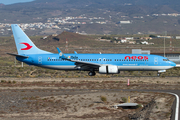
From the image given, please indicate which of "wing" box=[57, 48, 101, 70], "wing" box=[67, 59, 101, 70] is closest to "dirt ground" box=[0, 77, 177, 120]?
"wing" box=[57, 48, 101, 70]

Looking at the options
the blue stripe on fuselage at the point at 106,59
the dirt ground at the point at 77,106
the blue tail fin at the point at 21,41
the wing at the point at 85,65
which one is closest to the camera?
the dirt ground at the point at 77,106

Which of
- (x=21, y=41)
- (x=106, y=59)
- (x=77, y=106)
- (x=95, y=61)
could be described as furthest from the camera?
(x=21, y=41)

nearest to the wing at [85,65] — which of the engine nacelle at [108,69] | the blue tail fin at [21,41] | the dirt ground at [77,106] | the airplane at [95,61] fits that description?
the airplane at [95,61]

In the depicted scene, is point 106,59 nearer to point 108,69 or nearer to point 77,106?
point 108,69

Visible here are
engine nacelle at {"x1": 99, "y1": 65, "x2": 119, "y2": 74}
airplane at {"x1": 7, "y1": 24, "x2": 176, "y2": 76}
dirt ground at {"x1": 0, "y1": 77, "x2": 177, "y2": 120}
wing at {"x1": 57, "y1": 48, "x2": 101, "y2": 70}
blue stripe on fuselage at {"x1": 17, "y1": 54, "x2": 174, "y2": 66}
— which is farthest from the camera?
blue stripe on fuselage at {"x1": 17, "y1": 54, "x2": 174, "y2": 66}

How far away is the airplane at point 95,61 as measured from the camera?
132 feet

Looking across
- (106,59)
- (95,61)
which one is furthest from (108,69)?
(95,61)

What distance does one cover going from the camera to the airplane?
40094 mm

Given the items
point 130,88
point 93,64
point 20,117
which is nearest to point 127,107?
point 20,117

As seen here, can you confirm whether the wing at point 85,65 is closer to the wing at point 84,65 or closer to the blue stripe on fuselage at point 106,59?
the wing at point 84,65

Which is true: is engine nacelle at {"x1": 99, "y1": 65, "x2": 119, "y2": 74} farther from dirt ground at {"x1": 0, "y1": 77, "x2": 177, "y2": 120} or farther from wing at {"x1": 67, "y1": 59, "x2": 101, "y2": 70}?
dirt ground at {"x1": 0, "y1": 77, "x2": 177, "y2": 120}

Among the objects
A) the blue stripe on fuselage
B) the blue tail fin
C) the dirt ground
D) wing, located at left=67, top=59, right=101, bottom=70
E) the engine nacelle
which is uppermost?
the blue tail fin

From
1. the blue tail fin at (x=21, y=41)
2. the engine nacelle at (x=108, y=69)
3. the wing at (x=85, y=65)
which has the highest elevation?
the blue tail fin at (x=21, y=41)

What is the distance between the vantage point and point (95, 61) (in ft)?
133
